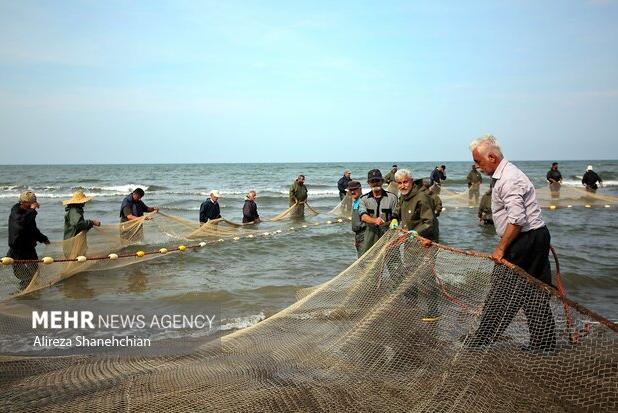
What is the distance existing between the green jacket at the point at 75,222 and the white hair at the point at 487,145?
20.5 ft

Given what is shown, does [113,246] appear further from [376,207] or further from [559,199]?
[559,199]

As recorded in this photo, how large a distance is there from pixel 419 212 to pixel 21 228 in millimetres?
5027

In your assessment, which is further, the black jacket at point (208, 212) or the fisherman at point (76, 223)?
the black jacket at point (208, 212)

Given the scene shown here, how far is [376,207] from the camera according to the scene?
5.75 metres

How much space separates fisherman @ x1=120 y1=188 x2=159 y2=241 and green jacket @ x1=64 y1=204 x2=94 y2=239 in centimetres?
126

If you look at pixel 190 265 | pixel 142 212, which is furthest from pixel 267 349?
pixel 142 212

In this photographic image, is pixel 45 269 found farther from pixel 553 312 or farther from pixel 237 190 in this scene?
pixel 237 190

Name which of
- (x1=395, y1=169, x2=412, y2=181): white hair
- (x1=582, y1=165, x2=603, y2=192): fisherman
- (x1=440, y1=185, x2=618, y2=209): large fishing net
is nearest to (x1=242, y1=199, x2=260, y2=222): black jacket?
(x1=440, y1=185, x2=618, y2=209): large fishing net

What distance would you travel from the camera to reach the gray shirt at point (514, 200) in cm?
325

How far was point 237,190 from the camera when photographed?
39.1m

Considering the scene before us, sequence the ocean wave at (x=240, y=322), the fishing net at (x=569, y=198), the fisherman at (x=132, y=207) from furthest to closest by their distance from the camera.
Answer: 1. the fishing net at (x=569, y=198)
2. the fisherman at (x=132, y=207)
3. the ocean wave at (x=240, y=322)

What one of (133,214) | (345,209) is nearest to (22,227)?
(133,214)

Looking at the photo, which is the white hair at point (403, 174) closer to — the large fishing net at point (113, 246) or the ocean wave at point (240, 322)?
the ocean wave at point (240, 322)

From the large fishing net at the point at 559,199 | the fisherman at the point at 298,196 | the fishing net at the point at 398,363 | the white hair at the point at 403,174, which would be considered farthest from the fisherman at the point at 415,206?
the large fishing net at the point at 559,199
